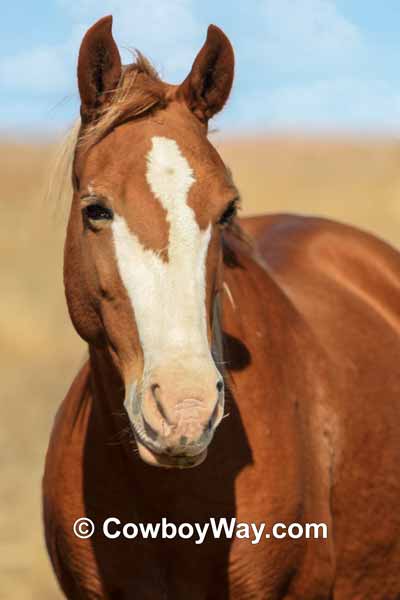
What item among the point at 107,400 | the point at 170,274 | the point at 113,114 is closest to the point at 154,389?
the point at 170,274

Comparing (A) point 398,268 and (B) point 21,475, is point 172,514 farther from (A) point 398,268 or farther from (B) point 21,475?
(B) point 21,475

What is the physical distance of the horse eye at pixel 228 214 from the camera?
2783mm

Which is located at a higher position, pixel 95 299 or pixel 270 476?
pixel 95 299

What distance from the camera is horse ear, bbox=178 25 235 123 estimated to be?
303 centimetres

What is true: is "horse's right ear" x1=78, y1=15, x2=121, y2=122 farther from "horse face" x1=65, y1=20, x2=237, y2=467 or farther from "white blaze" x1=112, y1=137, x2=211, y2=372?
"white blaze" x1=112, y1=137, x2=211, y2=372

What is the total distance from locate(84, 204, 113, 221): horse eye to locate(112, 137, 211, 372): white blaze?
0.12ft

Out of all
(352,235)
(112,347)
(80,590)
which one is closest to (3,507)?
(352,235)

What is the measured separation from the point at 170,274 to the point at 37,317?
1049 cm

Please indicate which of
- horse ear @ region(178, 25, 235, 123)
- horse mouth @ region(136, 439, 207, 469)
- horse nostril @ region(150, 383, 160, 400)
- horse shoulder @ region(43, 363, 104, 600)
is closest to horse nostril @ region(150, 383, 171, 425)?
horse nostril @ region(150, 383, 160, 400)

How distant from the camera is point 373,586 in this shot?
11.9 feet

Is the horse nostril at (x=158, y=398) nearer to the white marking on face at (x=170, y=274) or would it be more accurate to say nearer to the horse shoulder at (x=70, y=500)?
the white marking on face at (x=170, y=274)

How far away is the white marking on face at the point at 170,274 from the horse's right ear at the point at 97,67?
371 mm

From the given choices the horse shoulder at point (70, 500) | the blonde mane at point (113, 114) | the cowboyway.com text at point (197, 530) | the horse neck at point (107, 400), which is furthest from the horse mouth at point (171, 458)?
the blonde mane at point (113, 114)

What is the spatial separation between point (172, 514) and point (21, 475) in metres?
4.93
